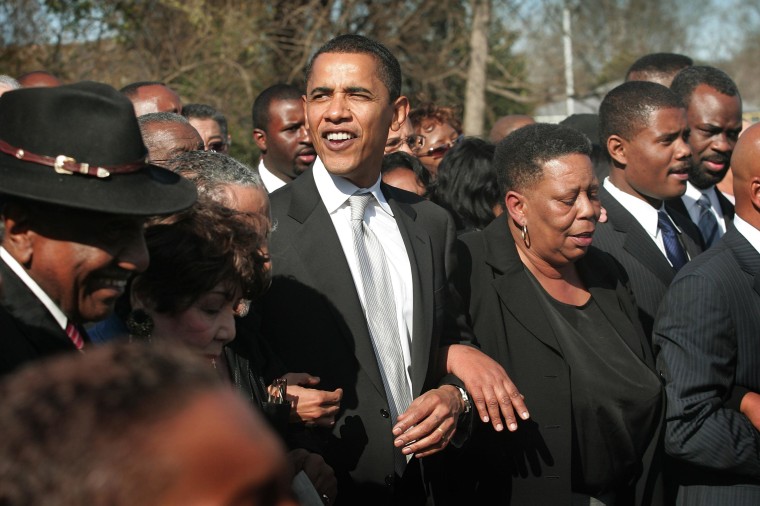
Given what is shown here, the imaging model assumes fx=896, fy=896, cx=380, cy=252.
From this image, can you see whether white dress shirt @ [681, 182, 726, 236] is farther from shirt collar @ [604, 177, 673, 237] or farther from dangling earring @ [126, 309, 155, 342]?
dangling earring @ [126, 309, 155, 342]

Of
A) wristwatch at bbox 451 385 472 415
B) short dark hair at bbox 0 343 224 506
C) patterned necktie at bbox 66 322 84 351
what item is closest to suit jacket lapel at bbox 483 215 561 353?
wristwatch at bbox 451 385 472 415

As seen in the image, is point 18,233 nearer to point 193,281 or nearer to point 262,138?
point 193,281

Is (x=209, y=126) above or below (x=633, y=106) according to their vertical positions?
below

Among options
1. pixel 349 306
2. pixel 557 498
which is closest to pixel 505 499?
pixel 557 498

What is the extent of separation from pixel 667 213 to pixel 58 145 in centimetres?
393

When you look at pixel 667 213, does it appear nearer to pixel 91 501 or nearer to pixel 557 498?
pixel 557 498

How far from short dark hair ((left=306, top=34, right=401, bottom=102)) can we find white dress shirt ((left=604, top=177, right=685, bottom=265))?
5.57ft

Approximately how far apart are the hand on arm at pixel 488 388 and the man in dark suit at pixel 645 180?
1.42 m

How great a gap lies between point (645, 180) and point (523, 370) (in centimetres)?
174

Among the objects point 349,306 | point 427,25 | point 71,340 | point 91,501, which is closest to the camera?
point 91,501

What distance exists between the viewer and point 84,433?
39.7 inches

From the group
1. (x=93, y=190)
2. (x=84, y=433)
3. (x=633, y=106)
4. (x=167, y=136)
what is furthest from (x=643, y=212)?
(x=84, y=433)

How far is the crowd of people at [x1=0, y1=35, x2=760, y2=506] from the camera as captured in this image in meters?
2.21

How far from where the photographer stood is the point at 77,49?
1266cm
